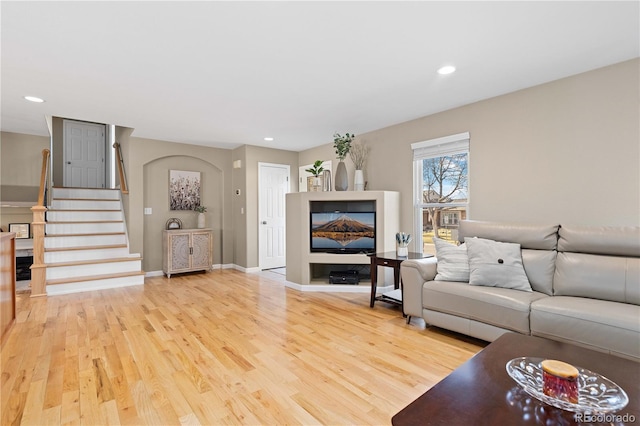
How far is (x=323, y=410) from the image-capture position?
1.80 meters

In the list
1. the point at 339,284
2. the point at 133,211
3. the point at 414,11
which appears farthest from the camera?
the point at 133,211

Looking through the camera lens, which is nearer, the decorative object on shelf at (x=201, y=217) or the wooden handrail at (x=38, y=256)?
the wooden handrail at (x=38, y=256)

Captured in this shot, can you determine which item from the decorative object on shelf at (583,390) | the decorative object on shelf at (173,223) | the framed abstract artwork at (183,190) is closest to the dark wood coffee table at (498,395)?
the decorative object on shelf at (583,390)

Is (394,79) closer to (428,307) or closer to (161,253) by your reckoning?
(428,307)

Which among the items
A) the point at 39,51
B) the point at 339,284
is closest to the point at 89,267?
the point at 39,51

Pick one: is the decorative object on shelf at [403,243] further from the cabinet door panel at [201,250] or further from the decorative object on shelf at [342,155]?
the cabinet door panel at [201,250]

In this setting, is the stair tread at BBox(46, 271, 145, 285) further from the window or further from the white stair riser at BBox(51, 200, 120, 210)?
the window

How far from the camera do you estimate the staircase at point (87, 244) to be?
4.59m

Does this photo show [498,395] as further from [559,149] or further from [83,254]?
[83,254]

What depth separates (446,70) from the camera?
286cm

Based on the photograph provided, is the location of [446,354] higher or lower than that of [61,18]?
lower

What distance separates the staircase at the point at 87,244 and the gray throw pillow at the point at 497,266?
470 cm

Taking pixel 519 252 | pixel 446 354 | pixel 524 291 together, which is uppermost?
pixel 519 252

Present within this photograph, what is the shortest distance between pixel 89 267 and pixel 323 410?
14.9ft
